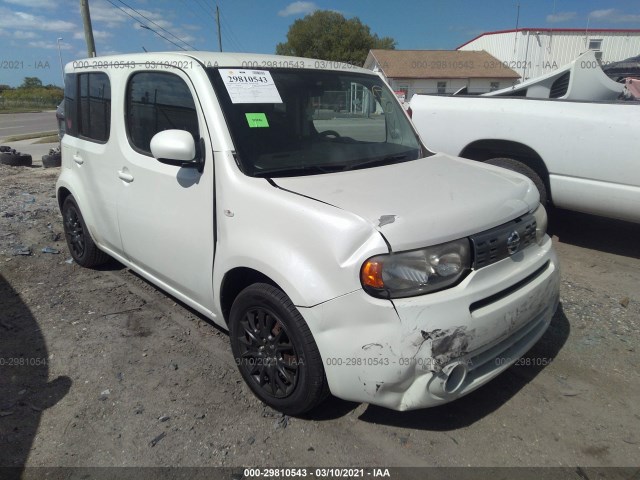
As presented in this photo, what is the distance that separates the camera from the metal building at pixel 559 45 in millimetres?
39781

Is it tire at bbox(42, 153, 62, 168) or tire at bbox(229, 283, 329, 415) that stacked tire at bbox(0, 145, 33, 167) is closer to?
tire at bbox(42, 153, 62, 168)

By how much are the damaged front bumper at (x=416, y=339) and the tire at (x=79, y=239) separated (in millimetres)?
3052

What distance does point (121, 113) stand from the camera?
346cm

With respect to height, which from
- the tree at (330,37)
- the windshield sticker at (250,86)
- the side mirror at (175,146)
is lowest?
the side mirror at (175,146)

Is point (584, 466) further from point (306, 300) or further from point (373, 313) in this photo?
point (306, 300)

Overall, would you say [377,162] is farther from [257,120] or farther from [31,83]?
[31,83]

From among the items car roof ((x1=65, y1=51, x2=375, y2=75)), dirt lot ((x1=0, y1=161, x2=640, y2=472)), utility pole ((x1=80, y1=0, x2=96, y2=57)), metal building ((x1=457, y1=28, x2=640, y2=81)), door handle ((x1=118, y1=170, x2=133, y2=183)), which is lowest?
dirt lot ((x1=0, y1=161, x2=640, y2=472))

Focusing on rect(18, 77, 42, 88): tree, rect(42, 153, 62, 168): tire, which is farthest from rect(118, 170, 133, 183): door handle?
rect(18, 77, 42, 88): tree

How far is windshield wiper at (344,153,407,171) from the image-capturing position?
9.33 ft

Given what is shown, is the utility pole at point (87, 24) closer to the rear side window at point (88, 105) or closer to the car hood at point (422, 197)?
the rear side window at point (88, 105)

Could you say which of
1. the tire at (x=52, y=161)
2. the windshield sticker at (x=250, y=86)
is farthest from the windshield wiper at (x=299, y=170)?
the tire at (x=52, y=161)

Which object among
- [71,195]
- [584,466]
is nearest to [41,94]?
[71,195]

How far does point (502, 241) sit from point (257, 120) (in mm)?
1519

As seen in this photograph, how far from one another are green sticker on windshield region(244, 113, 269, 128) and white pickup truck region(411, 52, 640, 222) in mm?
3060
